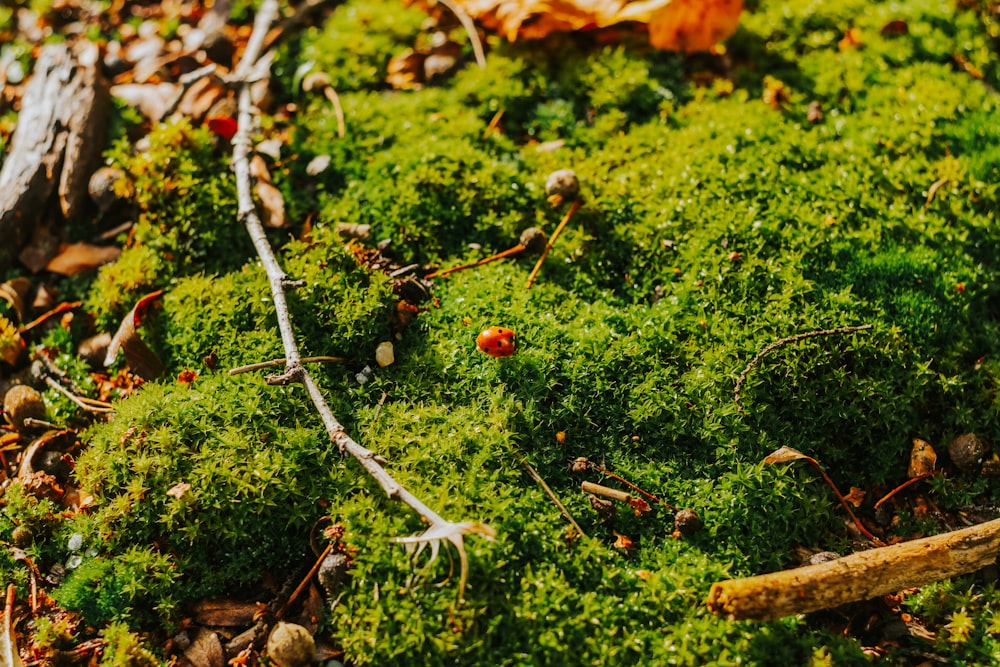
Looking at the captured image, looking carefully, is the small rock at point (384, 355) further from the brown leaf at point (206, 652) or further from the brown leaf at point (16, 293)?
the brown leaf at point (16, 293)

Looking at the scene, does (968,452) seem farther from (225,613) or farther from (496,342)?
(225,613)

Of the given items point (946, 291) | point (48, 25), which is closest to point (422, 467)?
point (946, 291)

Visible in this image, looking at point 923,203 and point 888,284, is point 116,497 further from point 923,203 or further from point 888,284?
point 923,203

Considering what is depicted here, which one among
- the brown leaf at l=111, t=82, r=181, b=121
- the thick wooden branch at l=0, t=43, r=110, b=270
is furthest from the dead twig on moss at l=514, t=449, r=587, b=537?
the brown leaf at l=111, t=82, r=181, b=121

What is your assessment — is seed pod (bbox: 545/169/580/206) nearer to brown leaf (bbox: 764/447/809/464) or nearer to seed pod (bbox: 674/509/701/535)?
brown leaf (bbox: 764/447/809/464)

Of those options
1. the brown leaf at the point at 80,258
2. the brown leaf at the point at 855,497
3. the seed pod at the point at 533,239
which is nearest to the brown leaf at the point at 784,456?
the brown leaf at the point at 855,497

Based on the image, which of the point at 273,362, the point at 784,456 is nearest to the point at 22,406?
the point at 273,362
